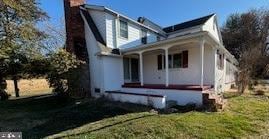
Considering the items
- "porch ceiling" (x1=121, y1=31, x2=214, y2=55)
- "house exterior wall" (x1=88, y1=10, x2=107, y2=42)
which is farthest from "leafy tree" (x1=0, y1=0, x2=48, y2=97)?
"porch ceiling" (x1=121, y1=31, x2=214, y2=55)

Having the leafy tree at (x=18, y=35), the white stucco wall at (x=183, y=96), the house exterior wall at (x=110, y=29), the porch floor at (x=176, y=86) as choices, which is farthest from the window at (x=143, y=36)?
the leafy tree at (x=18, y=35)

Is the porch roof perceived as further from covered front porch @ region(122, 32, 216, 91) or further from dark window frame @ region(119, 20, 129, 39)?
dark window frame @ region(119, 20, 129, 39)

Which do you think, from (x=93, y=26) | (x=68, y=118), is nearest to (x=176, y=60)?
(x=93, y=26)

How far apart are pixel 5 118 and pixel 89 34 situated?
21.9ft

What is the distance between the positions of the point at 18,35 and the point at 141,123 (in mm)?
13490

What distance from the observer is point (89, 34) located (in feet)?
44.7

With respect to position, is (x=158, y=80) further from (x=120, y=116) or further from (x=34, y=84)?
(x=34, y=84)

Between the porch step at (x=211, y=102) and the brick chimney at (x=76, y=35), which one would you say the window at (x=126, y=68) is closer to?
the brick chimney at (x=76, y=35)

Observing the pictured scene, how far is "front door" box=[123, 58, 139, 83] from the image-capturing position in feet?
48.4

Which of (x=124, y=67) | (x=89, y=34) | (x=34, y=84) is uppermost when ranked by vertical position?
(x=89, y=34)

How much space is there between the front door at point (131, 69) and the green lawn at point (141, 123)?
497 centimetres

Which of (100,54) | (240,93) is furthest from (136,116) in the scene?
(240,93)

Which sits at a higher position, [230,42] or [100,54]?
[230,42]

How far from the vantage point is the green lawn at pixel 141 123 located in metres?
6.45
